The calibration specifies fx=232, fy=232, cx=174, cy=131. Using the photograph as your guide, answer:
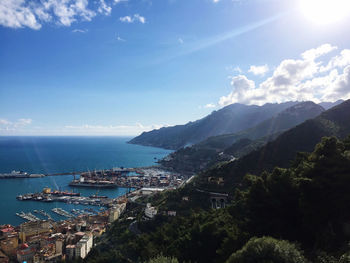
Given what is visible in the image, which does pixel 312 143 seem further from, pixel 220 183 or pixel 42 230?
pixel 42 230

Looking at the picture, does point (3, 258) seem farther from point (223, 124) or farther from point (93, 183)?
point (223, 124)

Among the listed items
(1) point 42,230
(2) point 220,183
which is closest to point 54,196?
(1) point 42,230

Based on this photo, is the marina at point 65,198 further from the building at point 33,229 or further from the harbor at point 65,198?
the building at point 33,229

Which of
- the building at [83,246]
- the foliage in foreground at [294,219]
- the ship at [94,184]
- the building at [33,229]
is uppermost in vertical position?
the foliage in foreground at [294,219]

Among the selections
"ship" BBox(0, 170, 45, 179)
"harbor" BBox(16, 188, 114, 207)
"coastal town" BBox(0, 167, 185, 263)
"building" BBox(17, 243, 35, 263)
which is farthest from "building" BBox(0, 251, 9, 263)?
"ship" BBox(0, 170, 45, 179)

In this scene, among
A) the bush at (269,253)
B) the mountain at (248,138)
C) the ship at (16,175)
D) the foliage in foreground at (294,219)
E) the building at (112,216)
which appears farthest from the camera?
the mountain at (248,138)

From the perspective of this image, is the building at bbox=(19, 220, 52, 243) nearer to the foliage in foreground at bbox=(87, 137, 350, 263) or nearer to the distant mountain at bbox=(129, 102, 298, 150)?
the foliage in foreground at bbox=(87, 137, 350, 263)

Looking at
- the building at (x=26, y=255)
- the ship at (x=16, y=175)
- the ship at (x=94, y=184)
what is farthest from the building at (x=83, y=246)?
the ship at (x=16, y=175)
